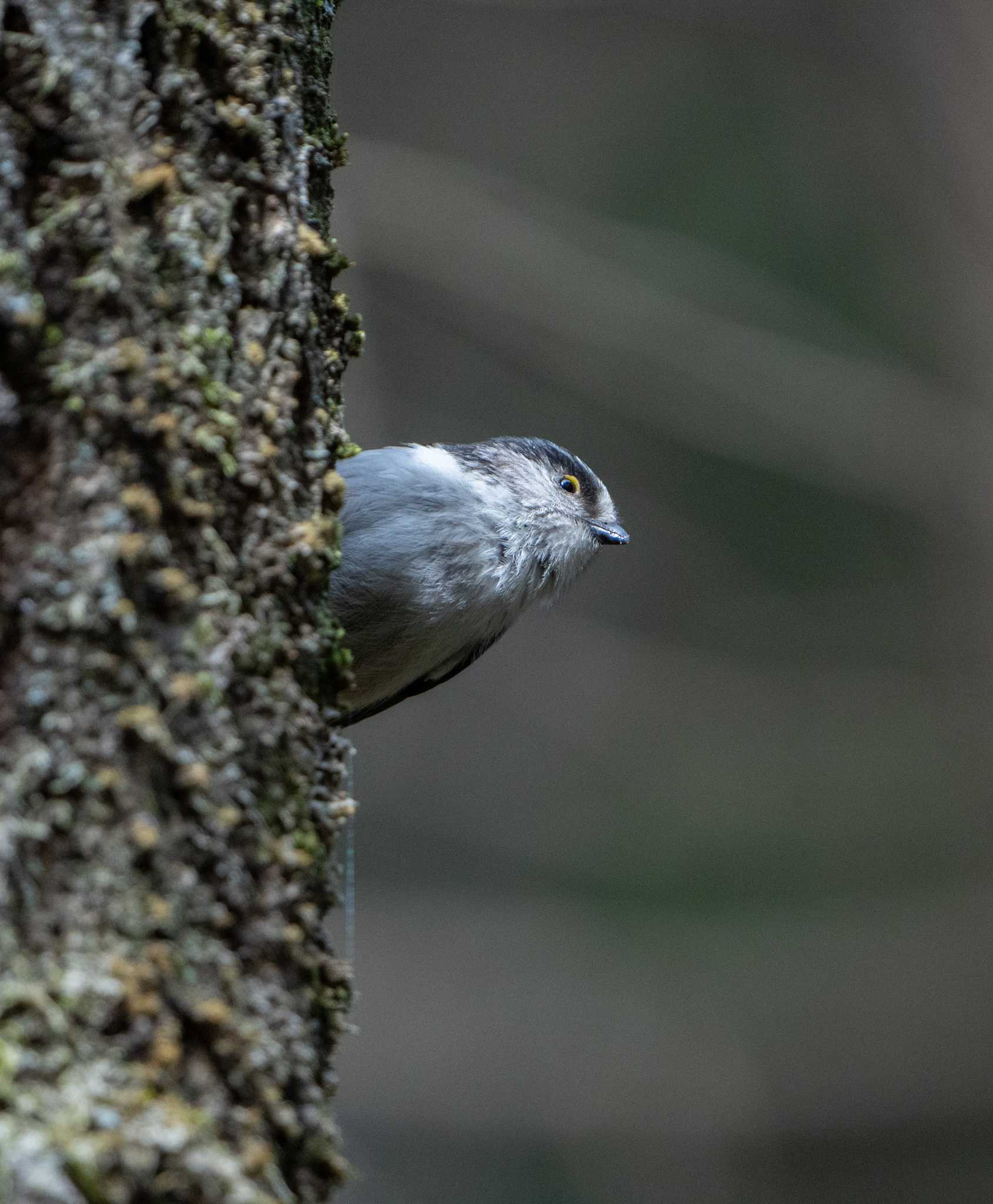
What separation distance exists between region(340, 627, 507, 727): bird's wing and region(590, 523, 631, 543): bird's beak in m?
0.38

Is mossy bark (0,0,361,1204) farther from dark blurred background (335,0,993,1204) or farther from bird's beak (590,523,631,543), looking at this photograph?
dark blurred background (335,0,993,1204)

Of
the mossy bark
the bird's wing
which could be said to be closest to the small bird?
the bird's wing

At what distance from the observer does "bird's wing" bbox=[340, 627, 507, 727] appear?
2578 millimetres

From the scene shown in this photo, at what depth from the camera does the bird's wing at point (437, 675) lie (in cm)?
258

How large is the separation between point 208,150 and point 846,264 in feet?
23.3

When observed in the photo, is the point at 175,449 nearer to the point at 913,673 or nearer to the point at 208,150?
the point at 208,150

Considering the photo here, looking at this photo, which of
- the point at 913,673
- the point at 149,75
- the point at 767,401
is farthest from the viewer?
the point at 913,673

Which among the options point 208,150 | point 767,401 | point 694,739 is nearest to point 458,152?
point 767,401

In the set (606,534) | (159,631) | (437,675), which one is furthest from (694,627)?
(159,631)

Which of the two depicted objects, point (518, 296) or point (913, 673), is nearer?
point (518, 296)

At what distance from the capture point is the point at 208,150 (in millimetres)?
1173

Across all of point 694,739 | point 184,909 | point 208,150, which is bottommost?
point 694,739

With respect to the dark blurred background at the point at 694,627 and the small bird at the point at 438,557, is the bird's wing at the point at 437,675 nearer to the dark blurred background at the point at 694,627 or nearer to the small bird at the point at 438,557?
the small bird at the point at 438,557

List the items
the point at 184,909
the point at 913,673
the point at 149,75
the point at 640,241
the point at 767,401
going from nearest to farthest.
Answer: the point at 184,909 < the point at 149,75 < the point at 767,401 < the point at 640,241 < the point at 913,673
